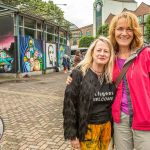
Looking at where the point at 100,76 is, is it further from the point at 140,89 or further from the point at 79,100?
the point at 140,89

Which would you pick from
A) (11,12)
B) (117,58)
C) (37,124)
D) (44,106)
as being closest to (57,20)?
(11,12)

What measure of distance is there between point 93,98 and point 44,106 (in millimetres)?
6527

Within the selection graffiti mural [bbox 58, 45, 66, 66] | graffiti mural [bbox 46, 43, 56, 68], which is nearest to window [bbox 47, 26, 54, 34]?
graffiti mural [bbox 46, 43, 56, 68]

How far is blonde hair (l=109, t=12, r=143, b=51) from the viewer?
288cm

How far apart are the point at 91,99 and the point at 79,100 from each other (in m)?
0.13

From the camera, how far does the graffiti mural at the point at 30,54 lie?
67.3ft

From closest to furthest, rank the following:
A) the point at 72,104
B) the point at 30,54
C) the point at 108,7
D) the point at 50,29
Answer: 1. the point at 72,104
2. the point at 30,54
3. the point at 50,29
4. the point at 108,7

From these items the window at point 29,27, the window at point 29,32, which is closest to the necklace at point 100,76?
the window at point 29,27

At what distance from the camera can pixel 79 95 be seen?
2945 millimetres

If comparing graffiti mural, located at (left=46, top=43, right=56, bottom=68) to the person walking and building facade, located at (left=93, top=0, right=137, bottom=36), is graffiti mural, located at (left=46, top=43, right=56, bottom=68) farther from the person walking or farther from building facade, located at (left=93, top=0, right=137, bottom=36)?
building facade, located at (left=93, top=0, right=137, bottom=36)

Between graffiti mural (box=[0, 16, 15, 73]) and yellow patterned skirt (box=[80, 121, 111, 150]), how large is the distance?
17.6 m

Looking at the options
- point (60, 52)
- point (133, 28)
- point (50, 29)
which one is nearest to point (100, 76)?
point (133, 28)

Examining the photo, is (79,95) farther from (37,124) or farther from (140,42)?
(37,124)

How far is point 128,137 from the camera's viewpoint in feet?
9.27
